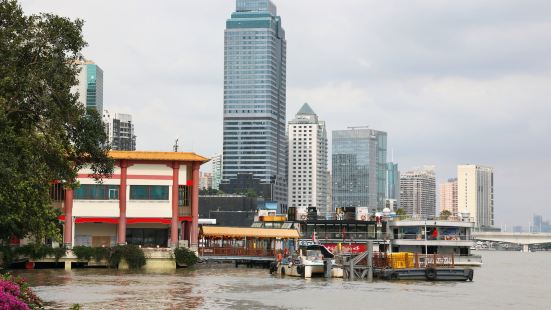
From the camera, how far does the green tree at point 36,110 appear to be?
38.4 metres

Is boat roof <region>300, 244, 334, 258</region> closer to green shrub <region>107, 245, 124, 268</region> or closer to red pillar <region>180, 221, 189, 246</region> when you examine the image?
Result: green shrub <region>107, 245, 124, 268</region>

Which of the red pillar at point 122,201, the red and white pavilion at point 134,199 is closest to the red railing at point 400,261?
the red and white pavilion at point 134,199

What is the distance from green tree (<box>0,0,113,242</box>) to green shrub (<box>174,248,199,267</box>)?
150 feet

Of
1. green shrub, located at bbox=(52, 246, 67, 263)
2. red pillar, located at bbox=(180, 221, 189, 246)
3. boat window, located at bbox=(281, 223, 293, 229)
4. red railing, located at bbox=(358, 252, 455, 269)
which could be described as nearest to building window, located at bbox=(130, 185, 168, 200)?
red pillar, located at bbox=(180, 221, 189, 246)

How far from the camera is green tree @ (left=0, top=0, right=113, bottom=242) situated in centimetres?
3844

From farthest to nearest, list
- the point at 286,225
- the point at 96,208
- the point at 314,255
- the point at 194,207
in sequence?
the point at 286,225, the point at 194,207, the point at 96,208, the point at 314,255

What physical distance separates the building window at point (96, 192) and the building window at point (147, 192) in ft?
6.37

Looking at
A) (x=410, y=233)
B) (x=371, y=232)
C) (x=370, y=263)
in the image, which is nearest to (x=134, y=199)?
(x=370, y=263)

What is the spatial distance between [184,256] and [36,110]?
50241 millimetres

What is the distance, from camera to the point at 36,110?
134 ft

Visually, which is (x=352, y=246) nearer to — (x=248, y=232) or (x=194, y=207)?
(x=248, y=232)

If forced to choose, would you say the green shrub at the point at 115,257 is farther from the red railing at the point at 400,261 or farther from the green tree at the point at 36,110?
the green tree at the point at 36,110

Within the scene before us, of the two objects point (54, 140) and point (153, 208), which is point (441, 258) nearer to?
point (153, 208)

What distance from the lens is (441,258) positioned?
85.9 m
